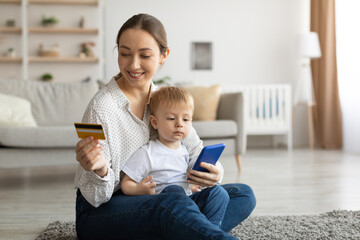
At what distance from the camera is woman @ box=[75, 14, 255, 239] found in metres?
1.13

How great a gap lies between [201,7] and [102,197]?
4501 millimetres

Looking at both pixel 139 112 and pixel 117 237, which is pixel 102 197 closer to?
pixel 117 237

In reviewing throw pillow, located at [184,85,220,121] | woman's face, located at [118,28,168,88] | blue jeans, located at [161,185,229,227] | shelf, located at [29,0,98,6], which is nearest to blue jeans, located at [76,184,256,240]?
blue jeans, located at [161,185,229,227]

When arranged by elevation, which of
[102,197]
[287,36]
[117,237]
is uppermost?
[287,36]

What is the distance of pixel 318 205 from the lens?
7.30 ft

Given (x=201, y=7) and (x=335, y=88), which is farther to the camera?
(x=201, y=7)

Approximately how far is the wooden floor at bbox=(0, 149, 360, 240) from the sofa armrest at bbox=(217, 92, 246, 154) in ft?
0.77

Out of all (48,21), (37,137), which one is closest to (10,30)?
(48,21)

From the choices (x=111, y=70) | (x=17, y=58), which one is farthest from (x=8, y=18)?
(x=111, y=70)

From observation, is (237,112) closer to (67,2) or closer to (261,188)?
(261,188)

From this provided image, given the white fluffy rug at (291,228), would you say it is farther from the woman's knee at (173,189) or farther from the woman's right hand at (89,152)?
the woman's right hand at (89,152)

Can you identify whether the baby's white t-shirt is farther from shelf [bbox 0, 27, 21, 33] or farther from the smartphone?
shelf [bbox 0, 27, 21, 33]

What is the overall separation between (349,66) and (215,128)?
2.34 meters

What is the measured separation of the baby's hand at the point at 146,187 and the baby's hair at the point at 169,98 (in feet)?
0.80
